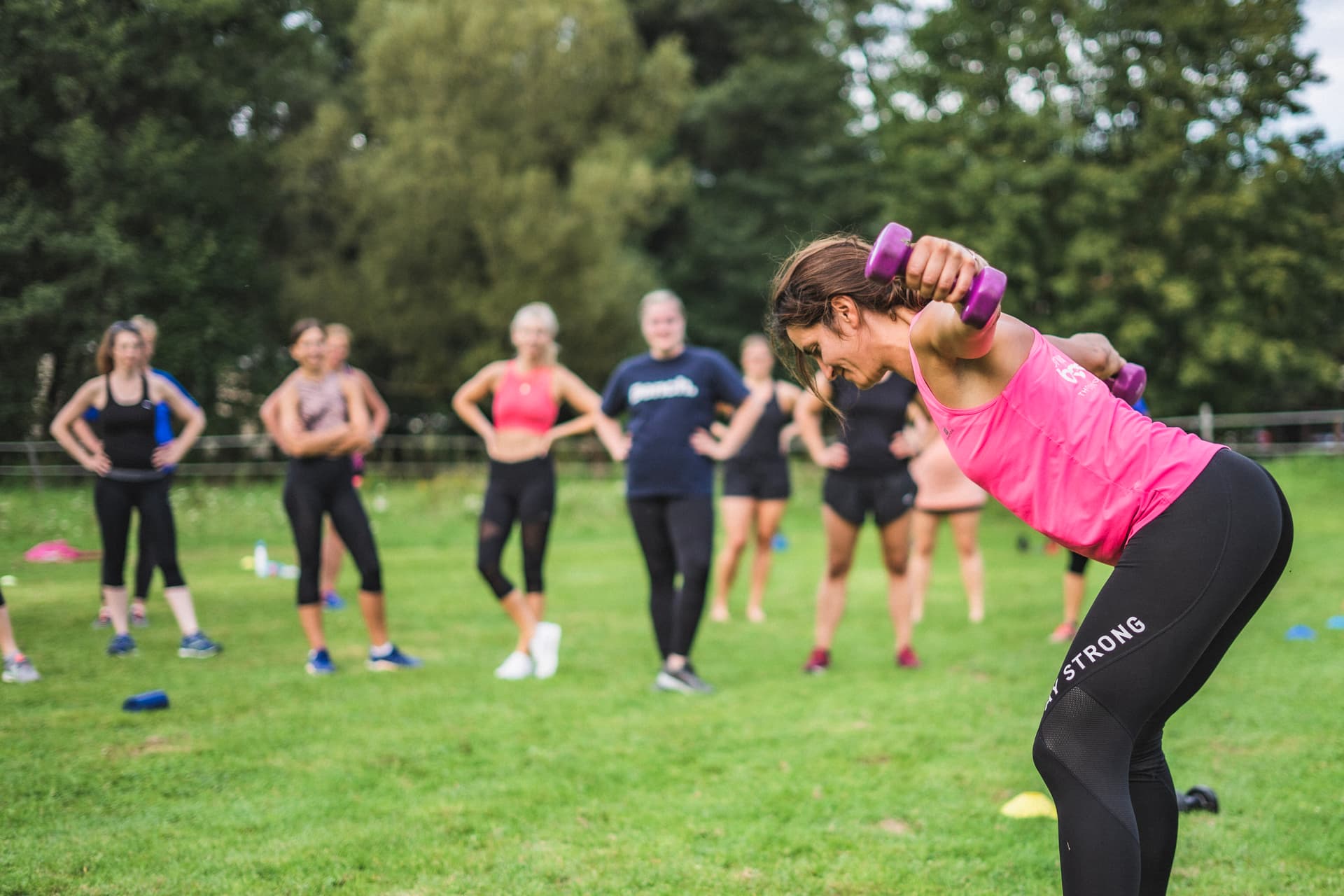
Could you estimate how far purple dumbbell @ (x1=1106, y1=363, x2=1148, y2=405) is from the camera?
3.51m

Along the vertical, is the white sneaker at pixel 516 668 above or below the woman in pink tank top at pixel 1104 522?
below

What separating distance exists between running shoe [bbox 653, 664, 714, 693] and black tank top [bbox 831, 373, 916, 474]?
172 cm

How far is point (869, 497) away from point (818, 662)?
3.91 ft

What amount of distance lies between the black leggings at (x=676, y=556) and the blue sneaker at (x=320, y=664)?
7.27 feet

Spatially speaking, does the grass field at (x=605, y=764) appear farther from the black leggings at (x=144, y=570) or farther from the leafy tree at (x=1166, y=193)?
the leafy tree at (x=1166, y=193)

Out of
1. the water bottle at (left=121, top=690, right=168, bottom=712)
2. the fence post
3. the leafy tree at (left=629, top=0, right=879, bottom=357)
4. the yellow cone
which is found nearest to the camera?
the yellow cone

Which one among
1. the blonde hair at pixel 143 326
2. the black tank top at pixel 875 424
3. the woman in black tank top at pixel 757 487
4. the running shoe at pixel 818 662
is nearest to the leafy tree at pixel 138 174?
the blonde hair at pixel 143 326

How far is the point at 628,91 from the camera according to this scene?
30562 millimetres

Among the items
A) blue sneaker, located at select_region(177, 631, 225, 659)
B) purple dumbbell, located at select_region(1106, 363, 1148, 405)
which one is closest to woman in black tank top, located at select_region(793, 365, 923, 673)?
purple dumbbell, located at select_region(1106, 363, 1148, 405)

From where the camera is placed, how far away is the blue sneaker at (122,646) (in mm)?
7984

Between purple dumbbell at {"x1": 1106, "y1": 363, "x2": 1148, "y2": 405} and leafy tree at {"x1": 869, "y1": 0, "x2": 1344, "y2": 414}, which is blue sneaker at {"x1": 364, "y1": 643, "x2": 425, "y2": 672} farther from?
leafy tree at {"x1": 869, "y1": 0, "x2": 1344, "y2": 414}

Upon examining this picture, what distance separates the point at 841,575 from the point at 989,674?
1.17 meters

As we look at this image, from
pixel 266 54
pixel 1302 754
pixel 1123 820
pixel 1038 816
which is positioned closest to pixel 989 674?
pixel 1302 754

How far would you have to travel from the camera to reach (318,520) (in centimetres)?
759
